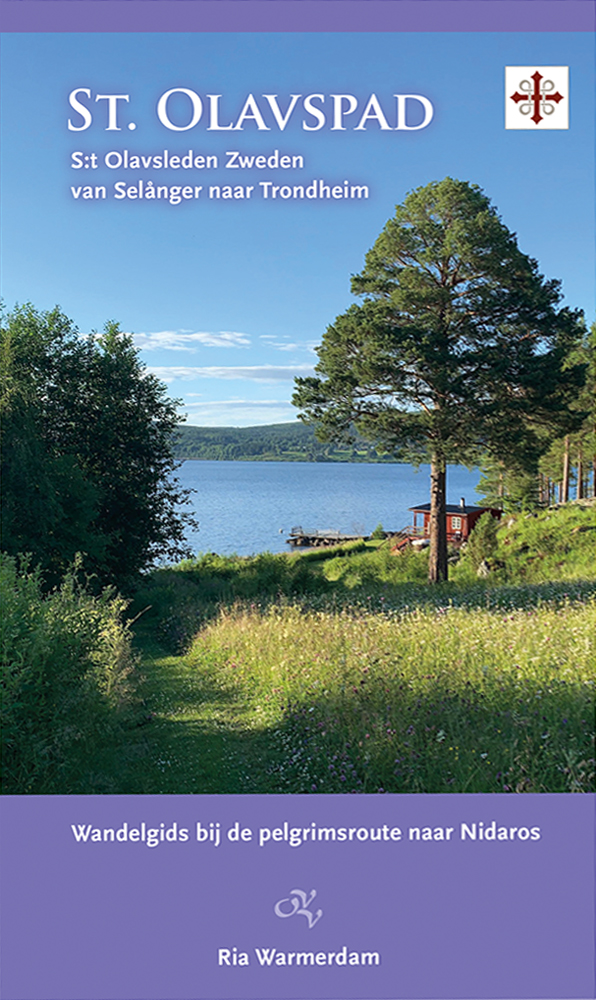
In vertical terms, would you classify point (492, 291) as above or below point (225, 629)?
above

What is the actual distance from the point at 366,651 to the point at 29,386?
911 centimetres

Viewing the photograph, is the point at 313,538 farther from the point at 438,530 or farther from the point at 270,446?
the point at 438,530

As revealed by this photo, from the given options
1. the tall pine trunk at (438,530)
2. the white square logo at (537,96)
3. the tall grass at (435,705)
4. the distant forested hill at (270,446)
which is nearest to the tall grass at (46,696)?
the tall grass at (435,705)

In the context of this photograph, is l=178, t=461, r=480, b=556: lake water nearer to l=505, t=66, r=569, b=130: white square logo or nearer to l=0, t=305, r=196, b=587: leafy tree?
l=0, t=305, r=196, b=587: leafy tree

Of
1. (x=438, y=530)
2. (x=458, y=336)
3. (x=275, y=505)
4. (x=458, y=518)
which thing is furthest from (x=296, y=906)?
(x=275, y=505)

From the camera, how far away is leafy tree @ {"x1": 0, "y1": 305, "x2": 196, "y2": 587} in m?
11.0

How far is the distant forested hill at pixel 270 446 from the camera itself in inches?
746

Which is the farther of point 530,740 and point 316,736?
point 316,736

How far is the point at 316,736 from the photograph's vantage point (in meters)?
5.95

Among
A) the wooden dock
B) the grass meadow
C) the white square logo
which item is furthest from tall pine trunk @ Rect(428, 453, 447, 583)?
the wooden dock

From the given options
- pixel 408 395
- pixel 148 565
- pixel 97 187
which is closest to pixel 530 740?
pixel 97 187

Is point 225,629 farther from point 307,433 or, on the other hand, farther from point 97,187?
point 307,433

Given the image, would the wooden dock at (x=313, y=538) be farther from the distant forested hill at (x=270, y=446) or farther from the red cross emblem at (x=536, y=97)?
the red cross emblem at (x=536, y=97)

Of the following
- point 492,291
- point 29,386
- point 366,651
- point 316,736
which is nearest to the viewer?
point 316,736
